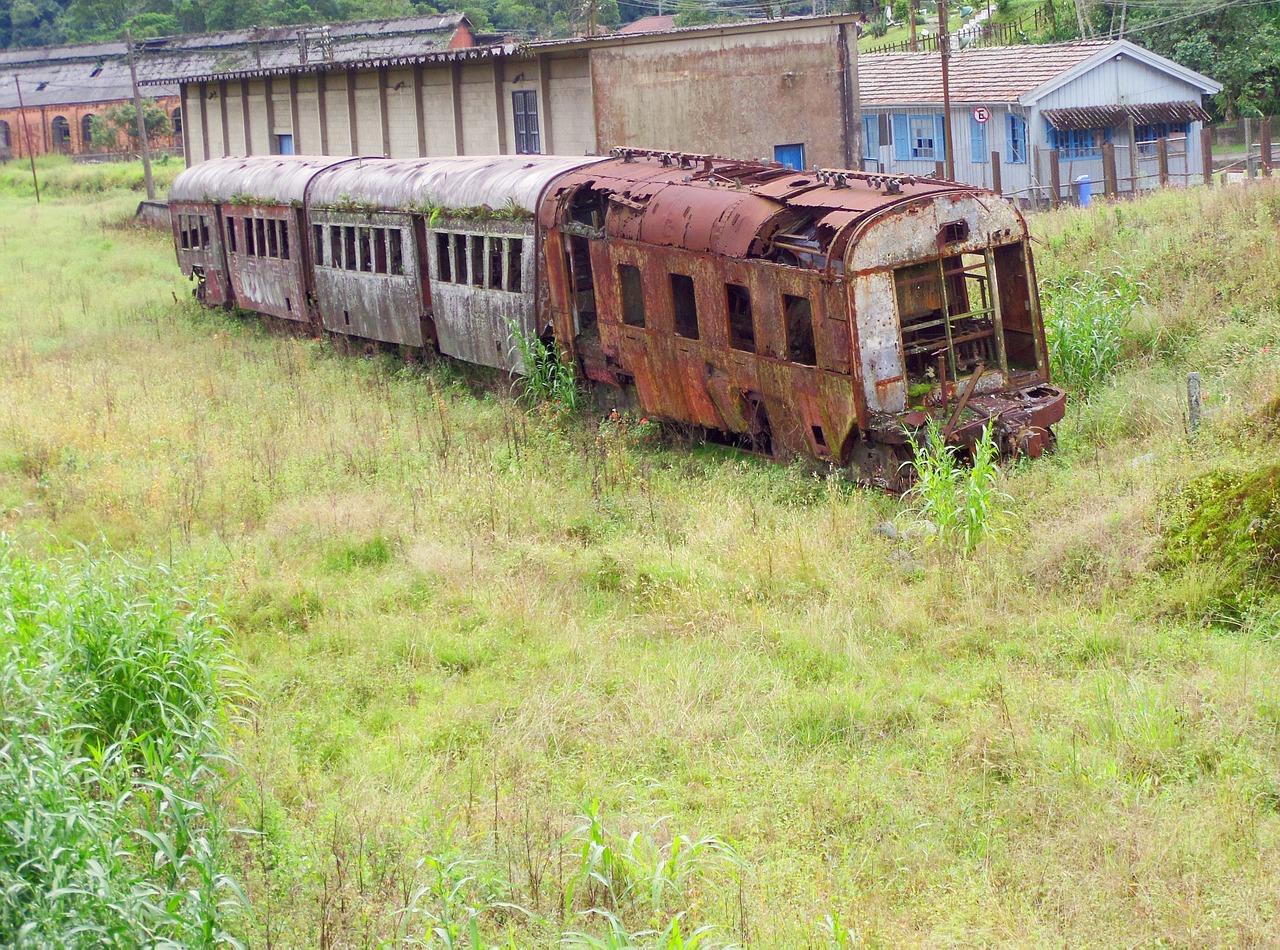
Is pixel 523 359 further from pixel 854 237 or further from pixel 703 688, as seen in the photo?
pixel 703 688

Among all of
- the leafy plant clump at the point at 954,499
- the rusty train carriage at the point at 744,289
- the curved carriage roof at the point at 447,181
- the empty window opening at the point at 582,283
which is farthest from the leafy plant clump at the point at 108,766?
the curved carriage roof at the point at 447,181

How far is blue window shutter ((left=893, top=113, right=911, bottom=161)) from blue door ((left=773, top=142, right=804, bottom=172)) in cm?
884

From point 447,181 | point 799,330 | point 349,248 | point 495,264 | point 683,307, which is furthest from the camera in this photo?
point 349,248

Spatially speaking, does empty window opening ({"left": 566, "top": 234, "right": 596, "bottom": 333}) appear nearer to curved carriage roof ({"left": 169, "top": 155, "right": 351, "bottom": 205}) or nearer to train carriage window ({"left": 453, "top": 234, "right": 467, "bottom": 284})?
train carriage window ({"left": 453, "top": 234, "right": 467, "bottom": 284})

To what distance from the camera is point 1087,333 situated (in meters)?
12.4

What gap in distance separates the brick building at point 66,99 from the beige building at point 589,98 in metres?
29.4

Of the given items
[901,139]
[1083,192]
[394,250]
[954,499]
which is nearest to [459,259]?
[394,250]

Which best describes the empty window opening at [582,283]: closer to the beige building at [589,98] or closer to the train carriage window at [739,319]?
the train carriage window at [739,319]

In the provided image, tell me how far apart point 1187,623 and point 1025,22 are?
135ft

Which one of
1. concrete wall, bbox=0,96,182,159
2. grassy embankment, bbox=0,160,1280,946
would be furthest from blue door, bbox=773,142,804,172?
concrete wall, bbox=0,96,182,159

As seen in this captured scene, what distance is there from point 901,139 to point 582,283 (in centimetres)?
1841

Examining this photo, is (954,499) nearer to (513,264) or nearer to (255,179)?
(513,264)

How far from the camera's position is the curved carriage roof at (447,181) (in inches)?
538

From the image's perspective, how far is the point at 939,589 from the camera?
8062 mm
